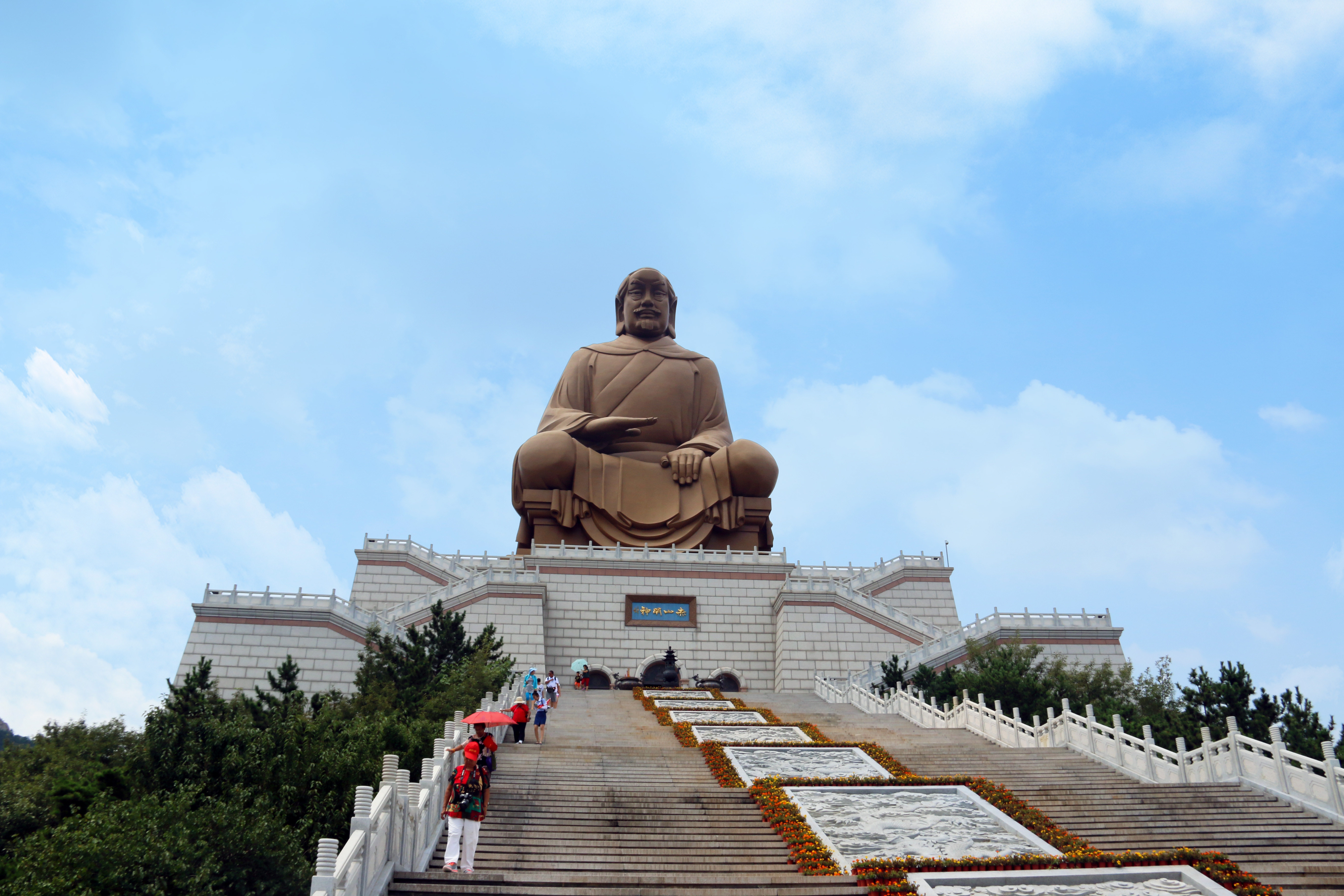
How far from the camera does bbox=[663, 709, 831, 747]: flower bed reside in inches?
564

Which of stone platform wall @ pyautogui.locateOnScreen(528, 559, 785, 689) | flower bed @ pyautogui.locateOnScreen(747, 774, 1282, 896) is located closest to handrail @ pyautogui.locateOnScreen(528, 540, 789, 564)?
stone platform wall @ pyautogui.locateOnScreen(528, 559, 785, 689)

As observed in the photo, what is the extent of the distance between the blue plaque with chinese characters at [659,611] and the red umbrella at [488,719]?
57.8ft

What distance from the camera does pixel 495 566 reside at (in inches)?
1235

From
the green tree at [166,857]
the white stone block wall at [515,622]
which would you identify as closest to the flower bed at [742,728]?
the green tree at [166,857]

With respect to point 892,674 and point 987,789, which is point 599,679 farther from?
point 987,789

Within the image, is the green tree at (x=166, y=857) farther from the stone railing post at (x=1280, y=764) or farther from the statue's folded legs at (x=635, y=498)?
the statue's folded legs at (x=635, y=498)

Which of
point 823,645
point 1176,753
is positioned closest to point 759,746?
point 1176,753

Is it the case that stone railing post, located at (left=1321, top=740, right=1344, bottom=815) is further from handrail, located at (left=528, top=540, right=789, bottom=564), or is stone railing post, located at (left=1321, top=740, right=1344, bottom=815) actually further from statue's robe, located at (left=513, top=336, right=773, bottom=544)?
statue's robe, located at (left=513, top=336, right=773, bottom=544)

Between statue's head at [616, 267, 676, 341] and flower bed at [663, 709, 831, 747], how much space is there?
736 inches

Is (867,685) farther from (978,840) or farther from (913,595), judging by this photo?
(978,840)

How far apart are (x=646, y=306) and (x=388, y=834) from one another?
92.1 feet

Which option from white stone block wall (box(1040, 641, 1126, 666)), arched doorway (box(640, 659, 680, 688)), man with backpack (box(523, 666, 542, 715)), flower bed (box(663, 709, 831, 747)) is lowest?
flower bed (box(663, 709, 831, 747))

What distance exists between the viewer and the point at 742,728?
54.0 feet

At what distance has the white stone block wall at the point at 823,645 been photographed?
2650cm
